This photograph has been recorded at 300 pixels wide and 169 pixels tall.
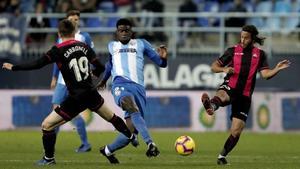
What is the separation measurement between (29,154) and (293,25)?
42.1 ft

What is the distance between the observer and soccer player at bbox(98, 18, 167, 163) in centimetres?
1520

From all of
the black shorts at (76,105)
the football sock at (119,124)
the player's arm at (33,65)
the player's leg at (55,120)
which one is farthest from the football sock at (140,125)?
the player's arm at (33,65)

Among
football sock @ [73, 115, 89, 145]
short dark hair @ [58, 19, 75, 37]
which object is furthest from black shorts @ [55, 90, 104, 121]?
football sock @ [73, 115, 89, 145]

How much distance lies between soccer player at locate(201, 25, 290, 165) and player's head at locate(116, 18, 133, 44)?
1481 mm

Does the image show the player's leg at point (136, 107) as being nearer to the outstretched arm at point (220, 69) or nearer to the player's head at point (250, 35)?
the outstretched arm at point (220, 69)

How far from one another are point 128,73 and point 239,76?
5.91 ft

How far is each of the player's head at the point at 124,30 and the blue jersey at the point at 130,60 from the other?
0.13m

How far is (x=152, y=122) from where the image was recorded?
25.3 meters

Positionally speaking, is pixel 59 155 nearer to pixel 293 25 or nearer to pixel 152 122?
pixel 152 122

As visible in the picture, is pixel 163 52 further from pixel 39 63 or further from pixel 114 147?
pixel 39 63

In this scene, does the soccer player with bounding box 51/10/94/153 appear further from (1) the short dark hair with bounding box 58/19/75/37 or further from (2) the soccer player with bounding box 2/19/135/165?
(1) the short dark hair with bounding box 58/19/75/37

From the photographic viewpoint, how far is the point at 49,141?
14.6 meters

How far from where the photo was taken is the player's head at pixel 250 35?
15203 mm

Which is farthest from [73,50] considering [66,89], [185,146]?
[66,89]
